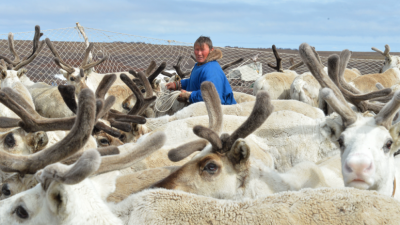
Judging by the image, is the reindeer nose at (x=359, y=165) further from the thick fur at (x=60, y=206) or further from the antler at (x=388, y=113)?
the thick fur at (x=60, y=206)

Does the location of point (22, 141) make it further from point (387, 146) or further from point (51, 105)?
point (51, 105)

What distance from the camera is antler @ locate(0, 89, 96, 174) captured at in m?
2.12

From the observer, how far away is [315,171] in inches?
118

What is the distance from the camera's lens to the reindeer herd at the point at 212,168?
1990mm

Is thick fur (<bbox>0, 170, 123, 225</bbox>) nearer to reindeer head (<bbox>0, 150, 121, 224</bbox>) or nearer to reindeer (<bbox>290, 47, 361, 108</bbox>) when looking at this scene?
reindeer head (<bbox>0, 150, 121, 224</bbox>)

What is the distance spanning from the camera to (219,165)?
2.80 m

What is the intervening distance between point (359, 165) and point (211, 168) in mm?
1002

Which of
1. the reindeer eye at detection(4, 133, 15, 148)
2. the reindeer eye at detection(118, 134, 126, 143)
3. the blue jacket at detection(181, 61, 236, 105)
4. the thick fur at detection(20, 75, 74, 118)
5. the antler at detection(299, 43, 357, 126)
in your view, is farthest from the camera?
the thick fur at detection(20, 75, 74, 118)

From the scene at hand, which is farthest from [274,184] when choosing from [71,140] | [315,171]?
[71,140]

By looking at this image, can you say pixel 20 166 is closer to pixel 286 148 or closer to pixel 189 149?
pixel 189 149

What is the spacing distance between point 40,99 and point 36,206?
613 cm

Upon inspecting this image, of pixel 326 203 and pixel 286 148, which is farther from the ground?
pixel 326 203

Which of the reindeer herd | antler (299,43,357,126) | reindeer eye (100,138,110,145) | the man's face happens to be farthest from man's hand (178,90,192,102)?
antler (299,43,357,126)

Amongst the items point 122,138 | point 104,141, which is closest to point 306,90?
point 122,138
